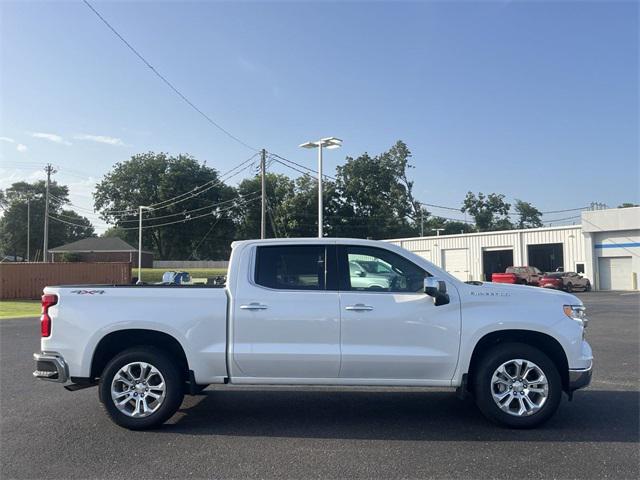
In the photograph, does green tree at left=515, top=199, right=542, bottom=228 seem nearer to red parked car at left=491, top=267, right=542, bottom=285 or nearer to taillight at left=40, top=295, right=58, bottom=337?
red parked car at left=491, top=267, right=542, bottom=285

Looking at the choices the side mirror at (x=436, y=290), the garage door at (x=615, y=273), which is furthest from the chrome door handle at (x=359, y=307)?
the garage door at (x=615, y=273)

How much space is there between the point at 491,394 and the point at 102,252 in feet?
232

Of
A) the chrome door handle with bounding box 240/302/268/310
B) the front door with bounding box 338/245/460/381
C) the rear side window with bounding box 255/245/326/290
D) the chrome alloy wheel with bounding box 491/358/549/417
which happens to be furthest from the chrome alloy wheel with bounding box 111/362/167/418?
the chrome alloy wheel with bounding box 491/358/549/417

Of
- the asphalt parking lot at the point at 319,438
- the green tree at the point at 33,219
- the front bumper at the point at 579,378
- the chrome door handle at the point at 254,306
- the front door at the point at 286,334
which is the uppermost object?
the green tree at the point at 33,219

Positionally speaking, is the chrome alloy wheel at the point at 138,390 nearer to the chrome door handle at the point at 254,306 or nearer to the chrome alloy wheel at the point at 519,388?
the chrome door handle at the point at 254,306

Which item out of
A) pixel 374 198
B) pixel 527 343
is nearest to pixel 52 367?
pixel 527 343

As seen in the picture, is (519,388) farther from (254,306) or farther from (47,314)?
(47,314)

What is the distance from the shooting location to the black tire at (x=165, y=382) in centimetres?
557

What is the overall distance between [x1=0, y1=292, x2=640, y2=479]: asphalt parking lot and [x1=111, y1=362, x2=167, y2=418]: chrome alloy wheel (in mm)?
251

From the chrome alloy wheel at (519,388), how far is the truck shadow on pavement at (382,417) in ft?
0.79

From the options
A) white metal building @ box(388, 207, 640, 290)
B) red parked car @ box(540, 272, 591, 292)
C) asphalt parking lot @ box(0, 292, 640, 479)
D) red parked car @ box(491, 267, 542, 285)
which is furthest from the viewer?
white metal building @ box(388, 207, 640, 290)

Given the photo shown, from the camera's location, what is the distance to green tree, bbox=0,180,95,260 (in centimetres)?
8369

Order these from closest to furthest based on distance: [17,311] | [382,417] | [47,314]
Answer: [47,314]
[382,417]
[17,311]

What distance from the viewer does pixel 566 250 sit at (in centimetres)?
4078
